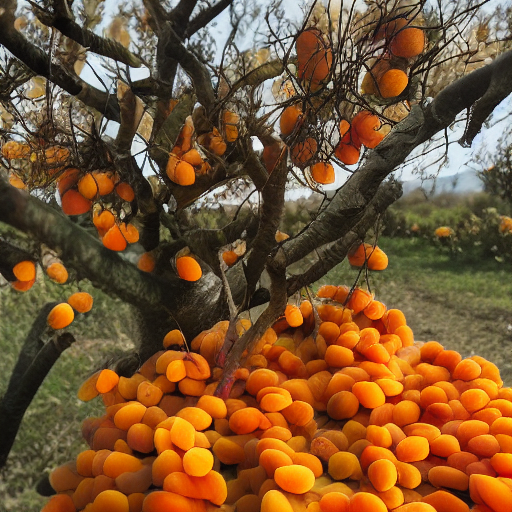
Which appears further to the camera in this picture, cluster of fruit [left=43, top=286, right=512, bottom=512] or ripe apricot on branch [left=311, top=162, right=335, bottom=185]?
ripe apricot on branch [left=311, top=162, right=335, bottom=185]

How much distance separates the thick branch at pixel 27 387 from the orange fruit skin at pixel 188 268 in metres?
0.20

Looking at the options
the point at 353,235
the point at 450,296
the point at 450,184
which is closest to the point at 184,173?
the point at 353,235

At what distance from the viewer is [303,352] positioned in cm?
73

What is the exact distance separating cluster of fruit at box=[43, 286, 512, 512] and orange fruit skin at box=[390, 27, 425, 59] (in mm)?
402

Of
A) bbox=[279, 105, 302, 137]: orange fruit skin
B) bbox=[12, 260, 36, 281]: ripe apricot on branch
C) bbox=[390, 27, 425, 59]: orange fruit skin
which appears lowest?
bbox=[12, 260, 36, 281]: ripe apricot on branch

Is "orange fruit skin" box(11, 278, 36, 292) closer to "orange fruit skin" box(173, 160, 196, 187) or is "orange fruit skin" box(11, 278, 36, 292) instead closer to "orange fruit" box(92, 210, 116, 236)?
"orange fruit" box(92, 210, 116, 236)

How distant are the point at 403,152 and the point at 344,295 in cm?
29

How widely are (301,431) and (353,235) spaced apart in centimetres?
30

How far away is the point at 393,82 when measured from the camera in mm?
611

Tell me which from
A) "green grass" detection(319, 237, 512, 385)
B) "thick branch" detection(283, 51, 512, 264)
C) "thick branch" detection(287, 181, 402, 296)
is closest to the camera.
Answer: "thick branch" detection(283, 51, 512, 264)

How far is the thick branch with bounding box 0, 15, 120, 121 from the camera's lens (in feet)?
1.73

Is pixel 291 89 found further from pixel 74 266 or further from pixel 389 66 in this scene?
pixel 74 266

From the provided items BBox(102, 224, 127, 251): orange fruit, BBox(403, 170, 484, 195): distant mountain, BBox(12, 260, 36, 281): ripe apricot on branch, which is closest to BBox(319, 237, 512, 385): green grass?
BBox(403, 170, 484, 195): distant mountain

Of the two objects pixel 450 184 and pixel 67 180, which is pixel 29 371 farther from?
pixel 450 184
